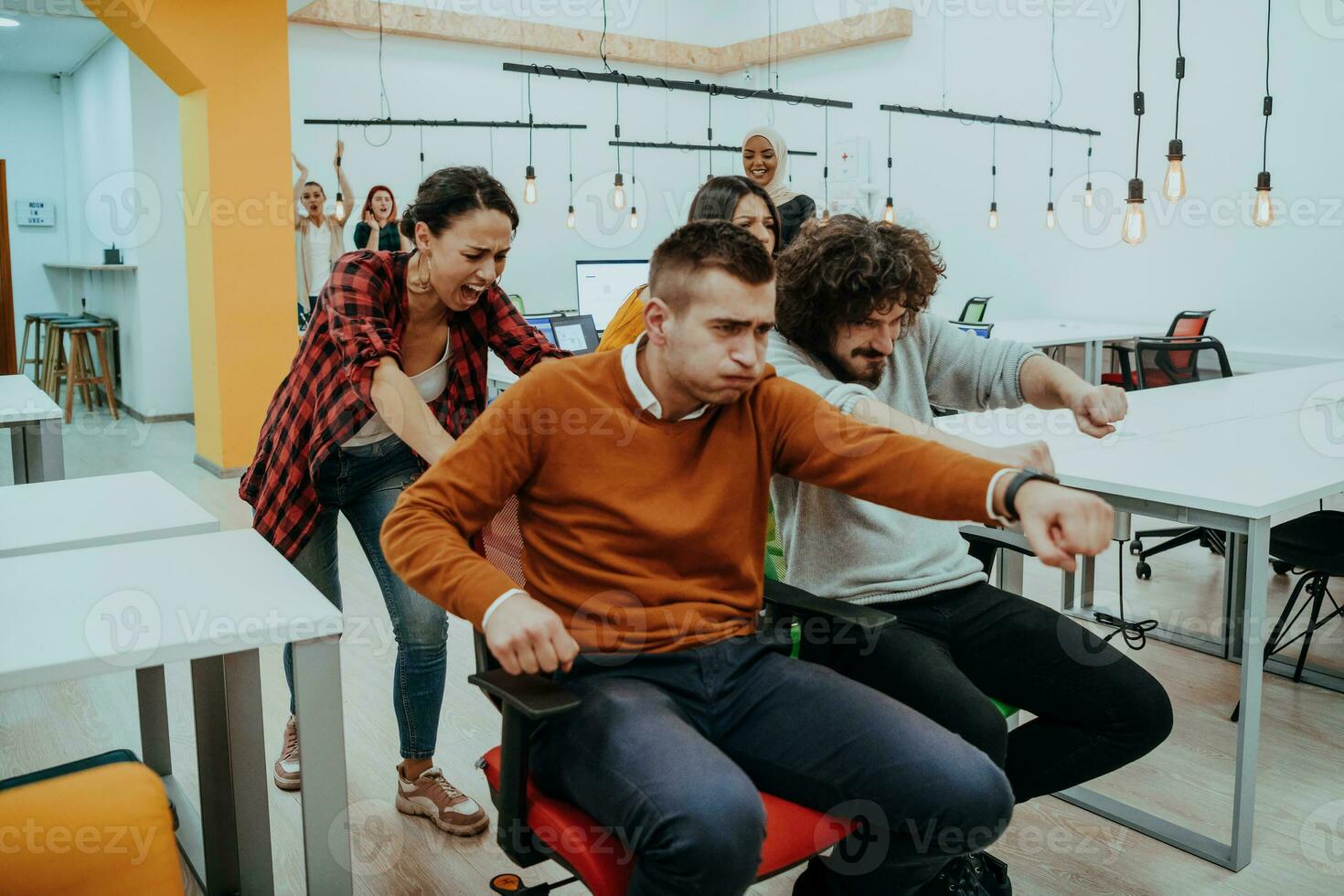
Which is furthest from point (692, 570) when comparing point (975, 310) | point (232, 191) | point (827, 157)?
point (827, 157)

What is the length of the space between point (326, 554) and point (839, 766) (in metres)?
1.39

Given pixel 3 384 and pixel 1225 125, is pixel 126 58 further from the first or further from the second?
pixel 1225 125

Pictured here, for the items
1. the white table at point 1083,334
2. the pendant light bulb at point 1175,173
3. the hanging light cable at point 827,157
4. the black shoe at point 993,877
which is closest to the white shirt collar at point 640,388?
the black shoe at point 993,877

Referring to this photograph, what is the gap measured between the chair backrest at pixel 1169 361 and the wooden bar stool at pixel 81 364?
24.1 ft

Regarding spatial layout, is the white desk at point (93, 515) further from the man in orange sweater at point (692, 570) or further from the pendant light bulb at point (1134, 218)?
the pendant light bulb at point (1134, 218)

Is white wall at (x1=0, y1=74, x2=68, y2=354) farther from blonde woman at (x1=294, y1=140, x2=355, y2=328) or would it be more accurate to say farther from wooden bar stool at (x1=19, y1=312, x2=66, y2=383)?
blonde woman at (x1=294, y1=140, x2=355, y2=328)

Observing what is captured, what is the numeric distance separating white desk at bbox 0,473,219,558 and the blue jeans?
10.7 inches

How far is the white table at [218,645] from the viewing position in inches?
55.1

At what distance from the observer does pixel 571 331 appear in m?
4.66

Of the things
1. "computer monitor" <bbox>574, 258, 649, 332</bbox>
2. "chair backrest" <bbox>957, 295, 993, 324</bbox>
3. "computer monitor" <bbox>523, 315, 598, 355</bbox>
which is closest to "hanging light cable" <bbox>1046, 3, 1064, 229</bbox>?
"chair backrest" <bbox>957, 295, 993, 324</bbox>

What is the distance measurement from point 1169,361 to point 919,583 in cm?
334

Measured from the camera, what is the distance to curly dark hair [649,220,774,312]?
1590 millimetres

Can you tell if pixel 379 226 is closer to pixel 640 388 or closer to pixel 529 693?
pixel 640 388

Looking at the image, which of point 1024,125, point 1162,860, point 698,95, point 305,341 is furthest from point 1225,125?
point 305,341
